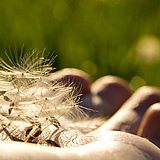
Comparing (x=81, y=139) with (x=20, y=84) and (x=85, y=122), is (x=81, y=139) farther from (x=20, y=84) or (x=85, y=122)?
(x=85, y=122)

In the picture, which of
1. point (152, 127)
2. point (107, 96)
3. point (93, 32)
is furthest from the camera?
point (93, 32)

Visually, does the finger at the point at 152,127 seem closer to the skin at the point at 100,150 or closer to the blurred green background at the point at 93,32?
the skin at the point at 100,150

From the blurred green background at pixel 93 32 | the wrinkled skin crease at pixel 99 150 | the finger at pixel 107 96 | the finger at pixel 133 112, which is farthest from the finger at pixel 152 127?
the blurred green background at pixel 93 32

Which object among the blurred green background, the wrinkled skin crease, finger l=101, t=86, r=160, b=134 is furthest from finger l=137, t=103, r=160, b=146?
the blurred green background

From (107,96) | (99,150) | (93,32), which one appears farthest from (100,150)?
(93,32)

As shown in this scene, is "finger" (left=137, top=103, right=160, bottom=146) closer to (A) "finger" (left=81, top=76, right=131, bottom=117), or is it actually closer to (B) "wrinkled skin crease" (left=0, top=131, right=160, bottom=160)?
(A) "finger" (left=81, top=76, right=131, bottom=117)

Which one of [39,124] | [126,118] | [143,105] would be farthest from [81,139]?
[143,105]

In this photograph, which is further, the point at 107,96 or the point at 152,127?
the point at 107,96

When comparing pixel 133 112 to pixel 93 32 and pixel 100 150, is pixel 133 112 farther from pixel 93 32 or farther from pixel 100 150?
pixel 93 32
